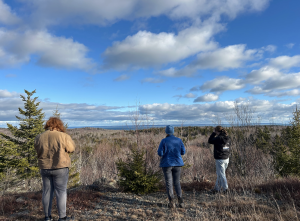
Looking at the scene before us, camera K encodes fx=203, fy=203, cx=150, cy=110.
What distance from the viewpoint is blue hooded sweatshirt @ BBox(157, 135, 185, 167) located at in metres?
5.29

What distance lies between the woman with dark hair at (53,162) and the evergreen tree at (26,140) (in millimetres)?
6587

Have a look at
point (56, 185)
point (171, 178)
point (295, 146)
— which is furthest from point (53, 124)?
point (295, 146)

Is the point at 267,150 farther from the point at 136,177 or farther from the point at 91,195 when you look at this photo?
the point at 91,195

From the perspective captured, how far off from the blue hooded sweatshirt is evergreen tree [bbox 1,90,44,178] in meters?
7.58

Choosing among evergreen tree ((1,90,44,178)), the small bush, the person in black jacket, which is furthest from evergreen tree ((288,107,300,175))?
evergreen tree ((1,90,44,178))

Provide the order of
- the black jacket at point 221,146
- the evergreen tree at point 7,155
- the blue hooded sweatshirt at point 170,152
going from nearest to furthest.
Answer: the blue hooded sweatshirt at point 170,152 < the black jacket at point 221,146 < the evergreen tree at point 7,155

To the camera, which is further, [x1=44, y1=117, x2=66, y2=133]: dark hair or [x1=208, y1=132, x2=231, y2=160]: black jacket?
[x1=208, y1=132, x2=231, y2=160]: black jacket

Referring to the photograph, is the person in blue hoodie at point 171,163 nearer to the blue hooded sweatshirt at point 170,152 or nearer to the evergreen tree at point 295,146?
the blue hooded sweatshirt at point 170,152

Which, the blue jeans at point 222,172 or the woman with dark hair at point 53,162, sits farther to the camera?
the blue jeans at point 222,172

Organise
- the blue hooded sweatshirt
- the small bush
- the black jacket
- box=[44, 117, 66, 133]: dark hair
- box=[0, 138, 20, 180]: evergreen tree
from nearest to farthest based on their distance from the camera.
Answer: box=[44, 117, 66, 133]: dark hair
the blue hooded sweatshirt
the black jacket
the small bush
box=[0, 138, 20, 180]: evergreen tree

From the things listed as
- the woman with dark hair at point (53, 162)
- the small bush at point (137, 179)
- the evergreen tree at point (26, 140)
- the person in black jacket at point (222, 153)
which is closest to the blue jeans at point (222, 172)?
the person in black jacket at point (222, 153)

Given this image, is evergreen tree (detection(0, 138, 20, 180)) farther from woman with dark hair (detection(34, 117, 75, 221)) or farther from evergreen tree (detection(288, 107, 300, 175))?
evergreen tree (detection(288, 107, 300, 175))

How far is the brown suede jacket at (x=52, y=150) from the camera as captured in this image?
419 cm

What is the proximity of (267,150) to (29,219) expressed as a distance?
1841cm
